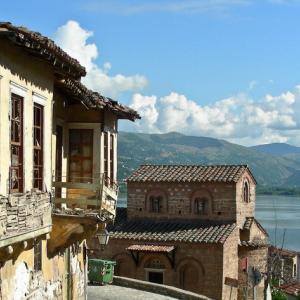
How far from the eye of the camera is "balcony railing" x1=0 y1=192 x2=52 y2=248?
37.5 ft

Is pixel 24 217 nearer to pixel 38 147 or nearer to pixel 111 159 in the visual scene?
pixel 38 147

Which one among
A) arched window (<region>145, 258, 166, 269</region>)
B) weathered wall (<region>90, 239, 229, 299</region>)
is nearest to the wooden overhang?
weathered wall (<region>90, 239, 229, 299</region>)

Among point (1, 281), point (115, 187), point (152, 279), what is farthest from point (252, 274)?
point (1, 281)

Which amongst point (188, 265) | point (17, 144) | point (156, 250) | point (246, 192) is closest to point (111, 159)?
point (17, 144)

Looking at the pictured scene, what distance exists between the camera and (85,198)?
1546 cm

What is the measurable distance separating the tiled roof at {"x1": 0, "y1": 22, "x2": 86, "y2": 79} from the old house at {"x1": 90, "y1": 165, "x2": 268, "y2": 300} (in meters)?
21.5

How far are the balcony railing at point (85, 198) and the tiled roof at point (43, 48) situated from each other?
2.62 m

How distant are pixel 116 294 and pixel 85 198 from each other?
→ 13.8 meters

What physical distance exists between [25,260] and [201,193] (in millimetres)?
24057

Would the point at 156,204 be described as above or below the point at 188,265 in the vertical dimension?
above

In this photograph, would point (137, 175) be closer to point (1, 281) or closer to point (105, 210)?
point (105, 210)

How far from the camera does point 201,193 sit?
123 ft

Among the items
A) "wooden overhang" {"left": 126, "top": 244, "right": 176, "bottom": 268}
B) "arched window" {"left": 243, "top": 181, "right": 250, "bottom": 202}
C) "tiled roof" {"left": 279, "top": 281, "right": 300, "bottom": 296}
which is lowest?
"tiled roof" {"left": 279, "top": 281, "right": 300, "bottom": 296}

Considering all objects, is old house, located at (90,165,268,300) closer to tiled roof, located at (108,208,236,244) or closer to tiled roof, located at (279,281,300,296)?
tiled roof, located at (108,208,236,244)
